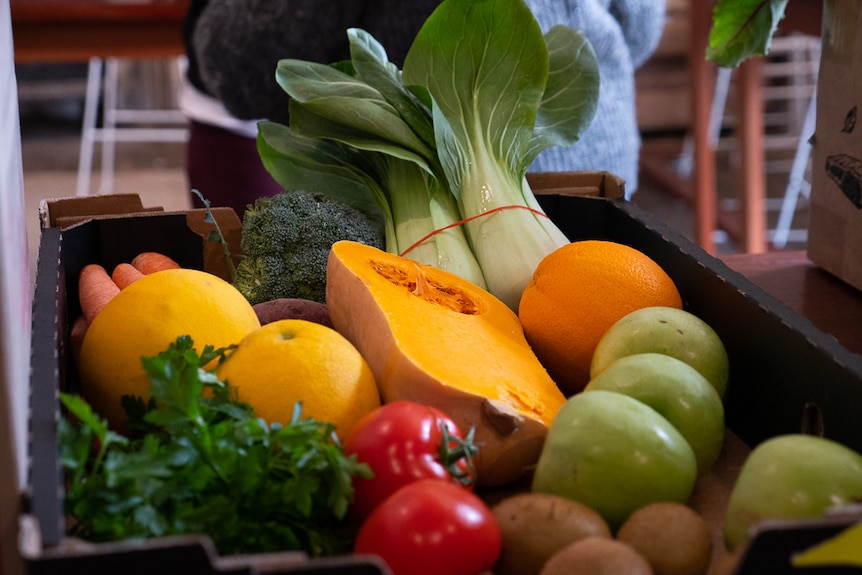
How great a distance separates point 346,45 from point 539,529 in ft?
3.83

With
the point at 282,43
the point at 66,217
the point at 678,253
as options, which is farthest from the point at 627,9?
the point at 66,217

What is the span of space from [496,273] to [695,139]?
222 centimetres

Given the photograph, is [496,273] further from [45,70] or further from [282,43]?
[45,70]

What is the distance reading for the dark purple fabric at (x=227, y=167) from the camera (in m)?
2.28

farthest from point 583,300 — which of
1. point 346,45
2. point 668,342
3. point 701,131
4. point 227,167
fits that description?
point 701,131

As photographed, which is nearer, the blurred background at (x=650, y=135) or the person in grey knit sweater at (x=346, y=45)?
the person in grey knit sweater at (x=346, y=45)

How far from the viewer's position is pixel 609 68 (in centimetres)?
177

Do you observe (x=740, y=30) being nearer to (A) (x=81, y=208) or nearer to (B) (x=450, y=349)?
(B) (x=450, y=349)

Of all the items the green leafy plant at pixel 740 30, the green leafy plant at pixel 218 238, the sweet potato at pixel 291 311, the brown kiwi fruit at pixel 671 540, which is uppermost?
the green leafy plant at pixel 740 30

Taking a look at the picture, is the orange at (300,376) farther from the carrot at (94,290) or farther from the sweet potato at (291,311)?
the carrot at (94,290)

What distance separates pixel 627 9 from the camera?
1801 mm

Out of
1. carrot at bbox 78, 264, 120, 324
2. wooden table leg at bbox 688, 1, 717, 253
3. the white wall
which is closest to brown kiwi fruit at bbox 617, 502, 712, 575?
the white wall

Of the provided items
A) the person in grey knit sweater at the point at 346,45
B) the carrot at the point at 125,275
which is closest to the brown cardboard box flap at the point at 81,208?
the carrot at the point at 125,275

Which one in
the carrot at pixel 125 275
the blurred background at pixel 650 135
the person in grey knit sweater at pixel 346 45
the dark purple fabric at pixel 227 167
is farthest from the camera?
the blurred background at pixel 650 135
